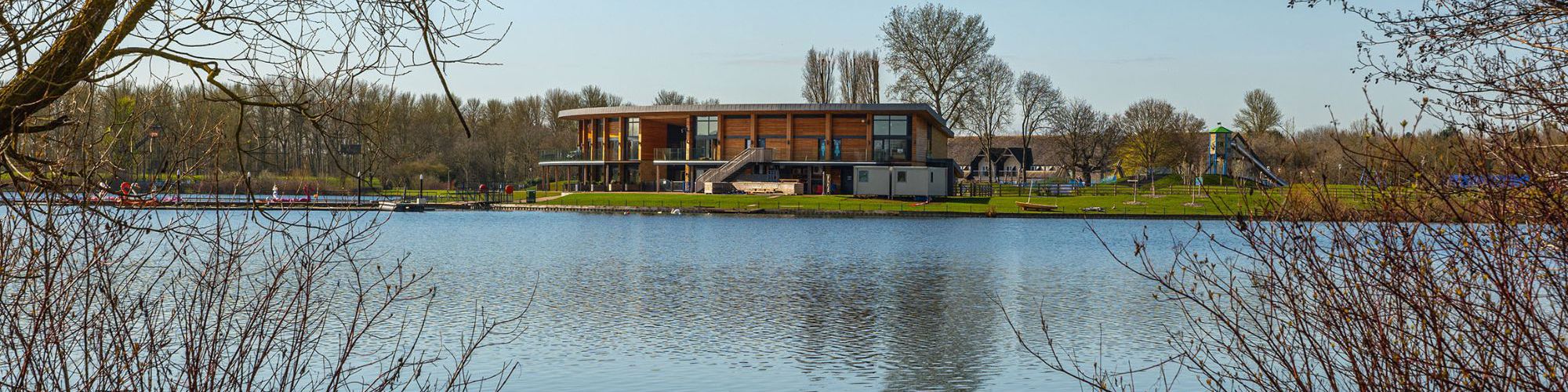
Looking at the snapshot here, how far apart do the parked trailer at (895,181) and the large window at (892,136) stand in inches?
117

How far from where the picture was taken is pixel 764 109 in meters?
64.7

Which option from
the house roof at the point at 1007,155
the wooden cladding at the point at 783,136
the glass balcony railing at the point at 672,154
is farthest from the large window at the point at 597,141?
the house roof at the point at 1007,155

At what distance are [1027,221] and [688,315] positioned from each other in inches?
1373

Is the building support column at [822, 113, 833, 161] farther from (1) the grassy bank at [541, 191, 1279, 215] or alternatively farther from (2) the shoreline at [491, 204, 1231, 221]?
(2) the shoreline at [491, 204, 1231, 221]

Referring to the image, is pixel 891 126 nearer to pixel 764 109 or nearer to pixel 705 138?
pixel 764 109

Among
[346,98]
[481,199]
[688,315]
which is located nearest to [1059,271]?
[688,315]

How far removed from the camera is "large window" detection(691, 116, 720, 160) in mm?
66688

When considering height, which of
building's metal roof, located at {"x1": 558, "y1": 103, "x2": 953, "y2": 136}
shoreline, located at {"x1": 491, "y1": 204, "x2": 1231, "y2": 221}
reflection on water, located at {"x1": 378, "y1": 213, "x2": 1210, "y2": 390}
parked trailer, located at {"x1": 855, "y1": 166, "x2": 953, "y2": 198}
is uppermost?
building's metal roof, located at {"x1": 558, "y1": 103, "x2": 953, "y2": 136}

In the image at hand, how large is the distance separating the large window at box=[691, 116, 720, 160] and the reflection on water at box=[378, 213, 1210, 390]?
23556 millimetres

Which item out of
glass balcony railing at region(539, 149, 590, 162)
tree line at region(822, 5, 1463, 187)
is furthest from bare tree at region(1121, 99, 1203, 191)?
glass balcony railing at region(539, 149, 590, 162)

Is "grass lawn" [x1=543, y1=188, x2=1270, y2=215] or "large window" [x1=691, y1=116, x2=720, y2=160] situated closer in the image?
"grass lawn" [x1=543, y1=188, x2=1270, y2=215]

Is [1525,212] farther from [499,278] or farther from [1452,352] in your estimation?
[499,278]

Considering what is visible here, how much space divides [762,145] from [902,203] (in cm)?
1046

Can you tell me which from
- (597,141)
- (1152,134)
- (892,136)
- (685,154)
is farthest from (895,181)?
(1152,134)
